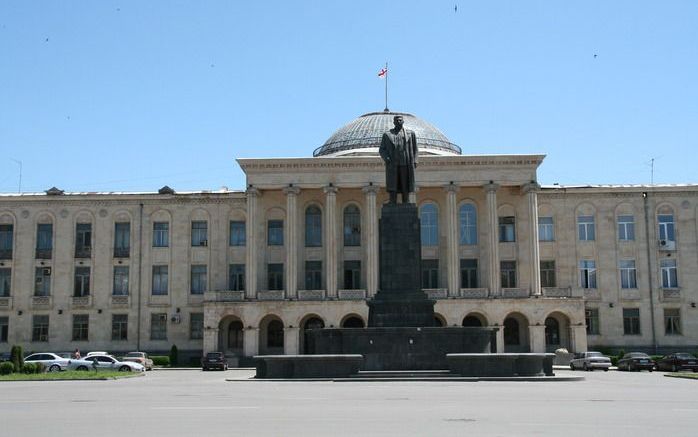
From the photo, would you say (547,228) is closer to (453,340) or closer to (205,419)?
(453,340)

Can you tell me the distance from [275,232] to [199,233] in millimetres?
5703

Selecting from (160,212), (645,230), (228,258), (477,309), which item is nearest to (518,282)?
(477,309)

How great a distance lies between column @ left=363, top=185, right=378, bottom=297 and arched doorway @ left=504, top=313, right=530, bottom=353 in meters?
10.4

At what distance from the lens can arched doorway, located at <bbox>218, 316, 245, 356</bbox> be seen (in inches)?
2501

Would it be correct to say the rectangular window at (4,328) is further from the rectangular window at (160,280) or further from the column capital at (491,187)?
the column capital at (491,187)

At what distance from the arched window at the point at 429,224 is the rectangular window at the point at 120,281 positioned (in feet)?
72.9

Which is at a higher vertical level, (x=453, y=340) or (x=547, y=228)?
(x=547, y=228)

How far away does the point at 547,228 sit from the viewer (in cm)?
6525

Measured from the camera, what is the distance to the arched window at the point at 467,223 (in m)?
64.6

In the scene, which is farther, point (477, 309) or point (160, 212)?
point (160, 212)

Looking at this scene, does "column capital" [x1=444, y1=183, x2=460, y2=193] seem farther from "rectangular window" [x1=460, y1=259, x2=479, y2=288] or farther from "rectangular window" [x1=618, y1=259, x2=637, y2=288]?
"rectangular window" [x1=618, y1=259, x2=637, y2=288]

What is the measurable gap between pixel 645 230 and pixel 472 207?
500 inches

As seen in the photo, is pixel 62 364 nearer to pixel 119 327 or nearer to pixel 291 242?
pixel 119 327

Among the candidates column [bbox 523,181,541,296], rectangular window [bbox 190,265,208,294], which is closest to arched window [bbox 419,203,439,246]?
column [bbox 523,181,541,296]
